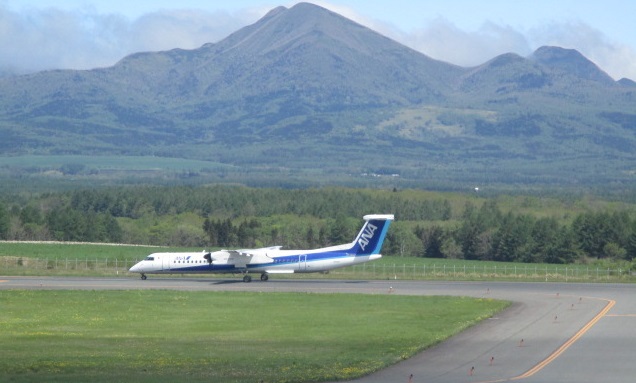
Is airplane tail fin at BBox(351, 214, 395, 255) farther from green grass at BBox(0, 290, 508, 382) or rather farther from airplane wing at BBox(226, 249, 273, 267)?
green grass at BBox(0, 290, 508, 382)

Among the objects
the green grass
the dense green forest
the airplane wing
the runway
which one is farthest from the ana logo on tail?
the dense green forest

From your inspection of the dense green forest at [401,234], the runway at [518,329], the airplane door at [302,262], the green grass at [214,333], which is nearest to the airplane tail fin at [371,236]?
the runway at [518,329]

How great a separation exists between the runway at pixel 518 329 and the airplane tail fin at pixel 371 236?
117 inches

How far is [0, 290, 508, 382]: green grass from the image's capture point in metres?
48.8

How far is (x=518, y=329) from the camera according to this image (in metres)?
64.0

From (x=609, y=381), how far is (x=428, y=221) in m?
144

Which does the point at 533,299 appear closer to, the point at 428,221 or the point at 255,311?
the point at 255,311

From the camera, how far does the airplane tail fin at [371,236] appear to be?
94.9 m

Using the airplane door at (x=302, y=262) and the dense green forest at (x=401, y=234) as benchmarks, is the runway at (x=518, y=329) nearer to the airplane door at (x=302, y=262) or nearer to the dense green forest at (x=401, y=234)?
the airplane door at (x=302, y=262)

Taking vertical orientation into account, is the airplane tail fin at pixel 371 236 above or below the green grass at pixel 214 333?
above

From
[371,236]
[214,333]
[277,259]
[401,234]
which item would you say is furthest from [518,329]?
[401,234]

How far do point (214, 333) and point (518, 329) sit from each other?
1631cm

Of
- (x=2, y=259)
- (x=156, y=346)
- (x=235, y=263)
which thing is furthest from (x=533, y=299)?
(x=2, y=259)

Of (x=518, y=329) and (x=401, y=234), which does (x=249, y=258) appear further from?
(x=401, y=234)
